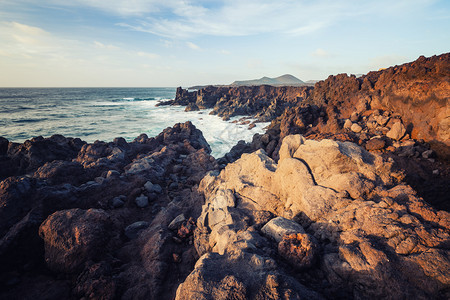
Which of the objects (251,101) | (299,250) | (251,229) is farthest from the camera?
(251,101)

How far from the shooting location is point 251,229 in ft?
13.7

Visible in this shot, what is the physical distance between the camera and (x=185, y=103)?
2426 inches

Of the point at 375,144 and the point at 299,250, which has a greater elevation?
the point at 375,144

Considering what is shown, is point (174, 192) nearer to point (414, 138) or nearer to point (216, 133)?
point (414, 138)

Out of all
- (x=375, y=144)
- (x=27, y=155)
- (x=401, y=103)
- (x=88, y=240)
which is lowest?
(x=88, y=240)

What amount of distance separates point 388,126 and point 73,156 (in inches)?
731

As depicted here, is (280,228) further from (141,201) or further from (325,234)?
(141,201)

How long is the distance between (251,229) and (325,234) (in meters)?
1.44

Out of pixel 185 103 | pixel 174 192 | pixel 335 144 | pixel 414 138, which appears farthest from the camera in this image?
pixel 185 103

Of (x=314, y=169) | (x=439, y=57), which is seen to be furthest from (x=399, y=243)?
(x=439, y=57)

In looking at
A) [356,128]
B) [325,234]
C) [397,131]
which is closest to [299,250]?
[325,234]

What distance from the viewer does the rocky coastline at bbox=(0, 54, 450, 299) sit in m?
2.82

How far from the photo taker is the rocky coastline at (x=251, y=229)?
2820 millimetres

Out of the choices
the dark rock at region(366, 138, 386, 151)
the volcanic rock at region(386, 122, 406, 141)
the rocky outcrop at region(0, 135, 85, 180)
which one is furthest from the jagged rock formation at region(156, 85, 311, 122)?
the rocky outcrop at region(0, 135, 85, 180)
